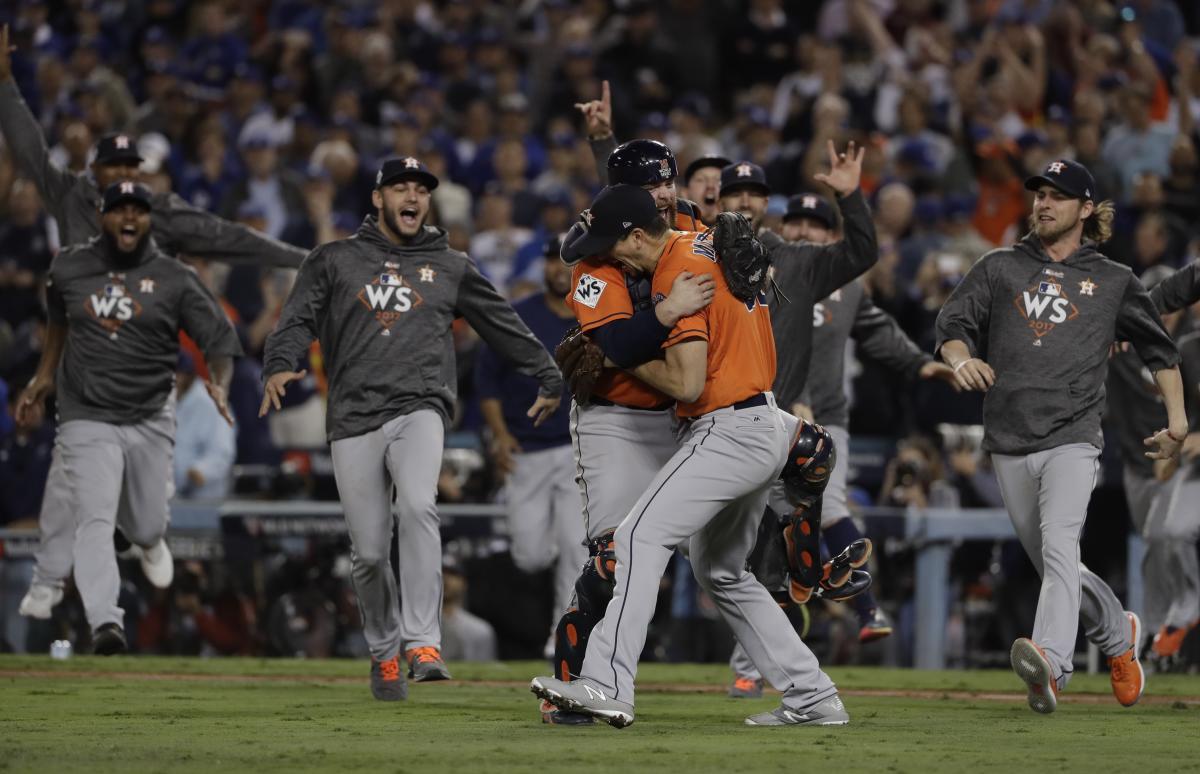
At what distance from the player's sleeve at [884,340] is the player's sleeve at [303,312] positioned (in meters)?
2.89

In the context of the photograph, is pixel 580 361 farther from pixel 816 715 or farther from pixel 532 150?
pixel 532 150

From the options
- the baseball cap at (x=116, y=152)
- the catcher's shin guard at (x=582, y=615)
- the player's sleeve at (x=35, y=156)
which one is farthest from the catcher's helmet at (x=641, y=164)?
the player's sleeve at (x=35, y=156)

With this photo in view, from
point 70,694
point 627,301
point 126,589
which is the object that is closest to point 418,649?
point 70,694

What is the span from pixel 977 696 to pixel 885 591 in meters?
3.91

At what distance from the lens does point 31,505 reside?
13.1m

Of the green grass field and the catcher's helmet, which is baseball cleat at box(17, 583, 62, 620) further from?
the catcher's helmet

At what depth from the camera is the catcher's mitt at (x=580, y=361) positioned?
7006mm

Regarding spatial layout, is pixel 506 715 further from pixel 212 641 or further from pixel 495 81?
pixel 495 81

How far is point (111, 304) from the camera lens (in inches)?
387

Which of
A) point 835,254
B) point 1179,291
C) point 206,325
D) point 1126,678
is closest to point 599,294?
point 835,254

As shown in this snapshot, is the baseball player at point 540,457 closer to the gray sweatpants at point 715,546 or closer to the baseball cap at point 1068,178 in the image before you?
the baseball cap at point 1068,178

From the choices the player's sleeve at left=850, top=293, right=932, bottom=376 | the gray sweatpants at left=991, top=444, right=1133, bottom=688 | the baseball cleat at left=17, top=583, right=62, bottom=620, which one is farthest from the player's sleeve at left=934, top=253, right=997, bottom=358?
the baseball cleat at left=17, top=583, right=62, bottom=620

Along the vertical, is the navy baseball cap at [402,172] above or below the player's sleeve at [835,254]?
above

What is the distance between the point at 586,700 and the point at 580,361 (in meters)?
1.30
